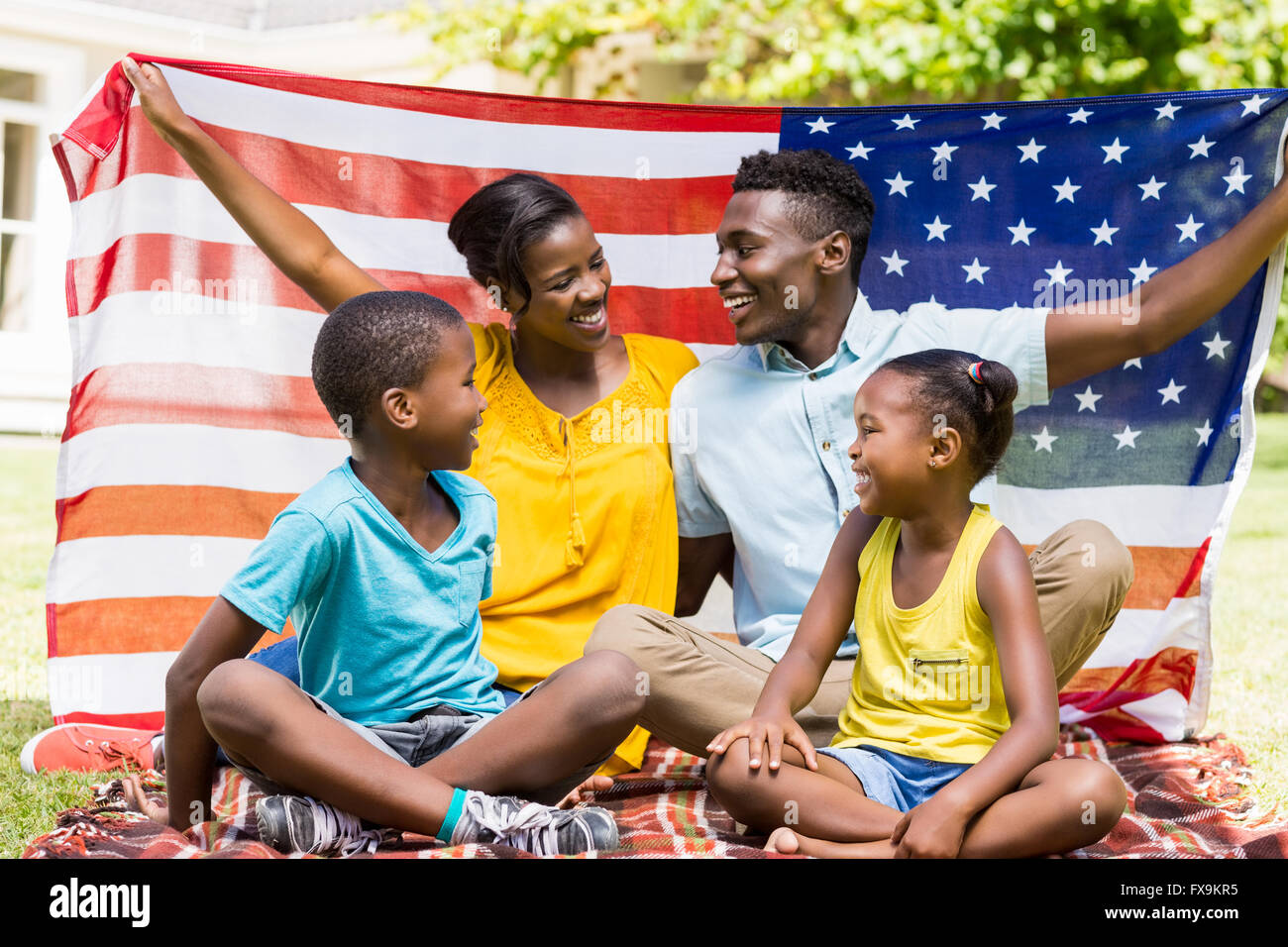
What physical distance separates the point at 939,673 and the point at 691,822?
65 cm

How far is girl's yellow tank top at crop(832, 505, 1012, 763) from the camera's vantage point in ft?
8.11

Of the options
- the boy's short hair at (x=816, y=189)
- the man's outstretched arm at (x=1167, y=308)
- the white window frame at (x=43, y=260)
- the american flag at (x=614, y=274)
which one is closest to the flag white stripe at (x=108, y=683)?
the american flag at (x=614, y=274)

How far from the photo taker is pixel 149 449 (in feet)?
11.1

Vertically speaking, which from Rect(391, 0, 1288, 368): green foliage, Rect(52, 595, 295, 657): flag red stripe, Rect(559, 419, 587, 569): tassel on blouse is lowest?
Rect(52, 595, 295, 657): flag red stripe

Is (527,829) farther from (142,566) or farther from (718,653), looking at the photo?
(142,566)

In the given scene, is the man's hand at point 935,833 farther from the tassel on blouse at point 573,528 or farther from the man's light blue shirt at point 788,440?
the tassel on blouse at point 573,528

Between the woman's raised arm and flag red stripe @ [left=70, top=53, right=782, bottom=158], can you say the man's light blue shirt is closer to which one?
flag red stripe @ [left=70, top=53, right=782, bottom=158]

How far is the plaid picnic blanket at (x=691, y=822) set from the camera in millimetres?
2369

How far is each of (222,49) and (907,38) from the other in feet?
19.2

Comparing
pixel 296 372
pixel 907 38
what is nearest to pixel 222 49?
pixel 907 38

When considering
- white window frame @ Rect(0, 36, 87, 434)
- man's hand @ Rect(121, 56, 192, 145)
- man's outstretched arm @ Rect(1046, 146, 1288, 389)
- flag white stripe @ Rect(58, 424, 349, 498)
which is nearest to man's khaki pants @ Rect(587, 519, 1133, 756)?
man's outstretched arm @ Rect(1046, 146, 1288, 389)

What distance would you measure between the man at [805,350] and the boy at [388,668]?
72 centimetres

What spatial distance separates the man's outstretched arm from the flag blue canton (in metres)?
0.21
